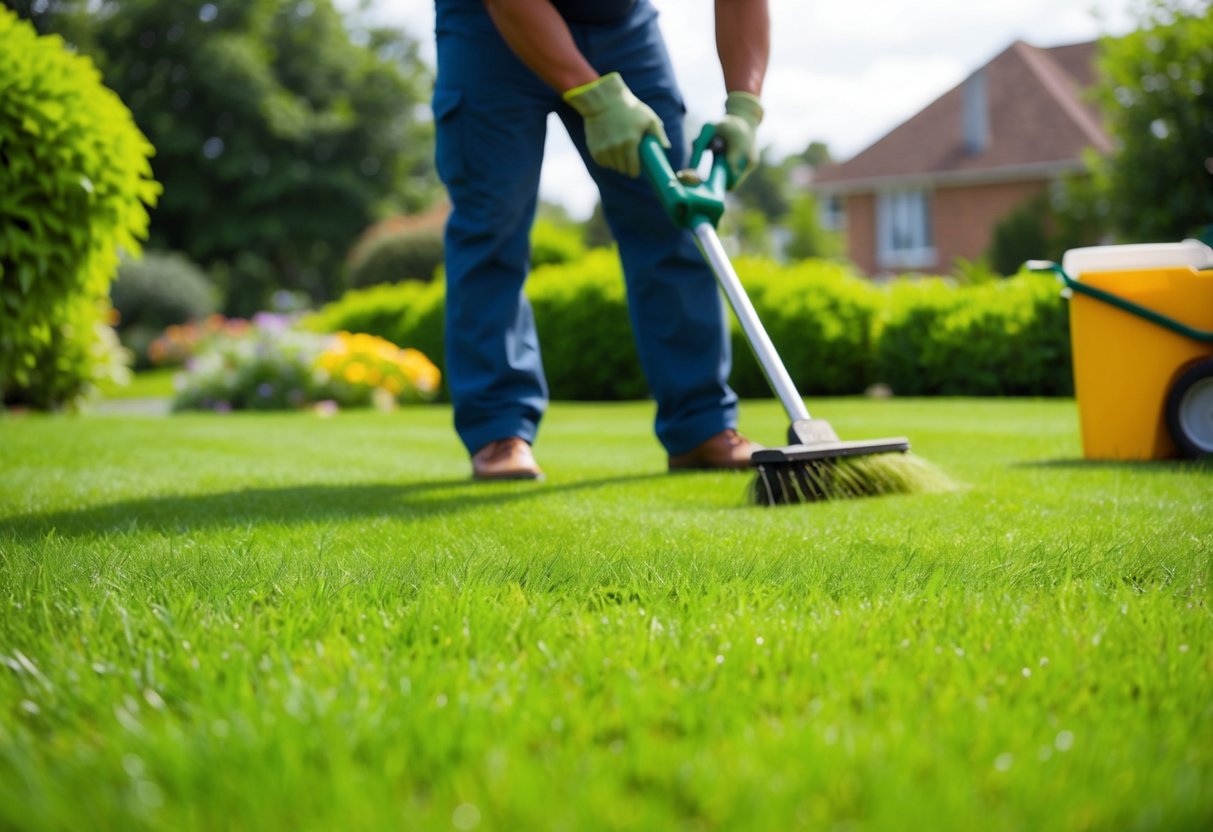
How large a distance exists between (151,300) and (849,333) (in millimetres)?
15809

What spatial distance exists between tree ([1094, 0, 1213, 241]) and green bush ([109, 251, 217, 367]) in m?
15.5

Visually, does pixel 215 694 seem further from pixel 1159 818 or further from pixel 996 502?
pixel 996 502

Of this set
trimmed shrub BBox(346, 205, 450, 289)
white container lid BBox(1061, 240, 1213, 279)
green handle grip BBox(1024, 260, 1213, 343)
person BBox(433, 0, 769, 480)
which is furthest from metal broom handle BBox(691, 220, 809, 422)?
trimmed shrub BBox(346, 205, 450, 289)

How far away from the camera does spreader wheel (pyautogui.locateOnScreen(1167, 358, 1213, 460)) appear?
3707 mm

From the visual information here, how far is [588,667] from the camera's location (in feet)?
4.84

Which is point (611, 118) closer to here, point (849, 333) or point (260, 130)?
point (849, 333)

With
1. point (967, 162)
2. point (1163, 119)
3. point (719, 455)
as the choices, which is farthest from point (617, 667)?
point (967, 162)

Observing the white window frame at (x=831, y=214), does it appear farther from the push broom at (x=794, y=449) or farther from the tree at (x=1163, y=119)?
the push broom at (x=794, y=449)

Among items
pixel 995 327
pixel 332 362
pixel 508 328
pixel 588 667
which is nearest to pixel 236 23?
pixel 332 362

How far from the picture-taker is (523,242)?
12.9 ft

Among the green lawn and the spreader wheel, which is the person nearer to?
the green lawn

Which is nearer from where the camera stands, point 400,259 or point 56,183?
point 56,183

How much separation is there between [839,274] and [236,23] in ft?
92.9

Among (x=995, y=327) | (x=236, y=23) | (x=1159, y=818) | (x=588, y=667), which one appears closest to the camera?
(x=1159, y=818)
